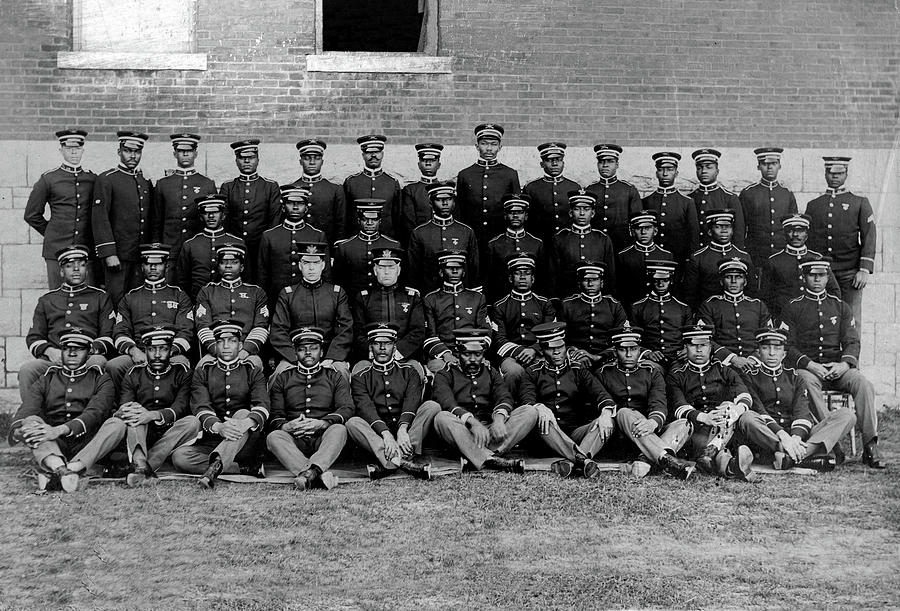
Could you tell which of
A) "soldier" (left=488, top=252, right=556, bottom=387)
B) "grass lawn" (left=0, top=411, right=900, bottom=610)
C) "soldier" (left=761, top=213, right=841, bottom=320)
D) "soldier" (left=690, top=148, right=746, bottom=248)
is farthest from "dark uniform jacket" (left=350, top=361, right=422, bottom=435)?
"soldier" (left=761, top=213, right=841, bottom=320)

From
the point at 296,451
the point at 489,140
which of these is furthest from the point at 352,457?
the point at 489,140

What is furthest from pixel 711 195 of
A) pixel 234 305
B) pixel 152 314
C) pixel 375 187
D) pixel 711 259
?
pixel 152 314

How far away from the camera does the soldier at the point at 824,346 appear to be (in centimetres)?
684

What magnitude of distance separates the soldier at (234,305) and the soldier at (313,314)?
0.37ft

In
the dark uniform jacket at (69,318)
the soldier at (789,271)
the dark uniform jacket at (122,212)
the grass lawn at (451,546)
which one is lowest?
the grass lawn at (451,546)

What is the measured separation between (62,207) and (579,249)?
3.98 m

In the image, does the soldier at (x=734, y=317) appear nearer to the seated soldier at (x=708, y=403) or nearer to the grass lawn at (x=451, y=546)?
the seated soldier at (x=708, y=403)

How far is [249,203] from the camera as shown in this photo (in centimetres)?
754

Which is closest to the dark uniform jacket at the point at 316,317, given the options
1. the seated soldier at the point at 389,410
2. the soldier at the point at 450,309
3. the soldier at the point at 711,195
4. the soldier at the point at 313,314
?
the soldier at the point at 313,314

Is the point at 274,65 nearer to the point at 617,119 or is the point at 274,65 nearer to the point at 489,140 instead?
the point at 489,140

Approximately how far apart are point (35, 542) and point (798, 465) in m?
4.76

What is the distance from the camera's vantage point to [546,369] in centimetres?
682

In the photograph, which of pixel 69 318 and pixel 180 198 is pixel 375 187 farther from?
pixel 69 318

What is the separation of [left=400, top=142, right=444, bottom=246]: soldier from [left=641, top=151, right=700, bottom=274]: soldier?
5.68 ft
